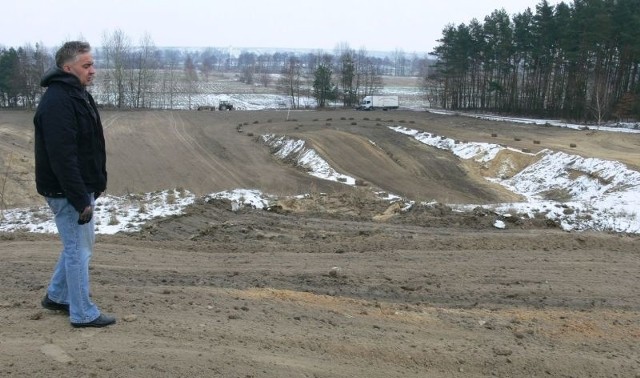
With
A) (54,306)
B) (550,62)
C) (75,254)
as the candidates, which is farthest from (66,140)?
(550,62)

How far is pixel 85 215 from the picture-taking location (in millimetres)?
4465

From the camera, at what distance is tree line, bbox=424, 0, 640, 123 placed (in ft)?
165

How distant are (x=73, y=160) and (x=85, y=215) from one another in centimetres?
45

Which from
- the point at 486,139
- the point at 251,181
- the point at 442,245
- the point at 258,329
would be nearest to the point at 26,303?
the point at 258,329

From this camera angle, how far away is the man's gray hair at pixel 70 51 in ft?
14.8

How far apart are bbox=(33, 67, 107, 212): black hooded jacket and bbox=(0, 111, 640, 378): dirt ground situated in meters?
1.27

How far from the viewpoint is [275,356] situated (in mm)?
4512

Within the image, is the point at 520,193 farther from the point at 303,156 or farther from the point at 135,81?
the point at 135,81

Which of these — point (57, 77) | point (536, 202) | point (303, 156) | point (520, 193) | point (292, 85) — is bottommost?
point (520, 193)

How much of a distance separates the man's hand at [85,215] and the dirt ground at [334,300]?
98cm


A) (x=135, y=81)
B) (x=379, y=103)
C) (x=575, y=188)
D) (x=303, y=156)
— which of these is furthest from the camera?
(x=135, y=81)

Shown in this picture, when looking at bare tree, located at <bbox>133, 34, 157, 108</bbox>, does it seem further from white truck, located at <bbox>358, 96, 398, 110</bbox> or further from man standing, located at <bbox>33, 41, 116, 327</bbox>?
man standing, located at <bbox>33, 41, 116, 327</bbox>

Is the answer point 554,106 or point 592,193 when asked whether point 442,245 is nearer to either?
point 592,193

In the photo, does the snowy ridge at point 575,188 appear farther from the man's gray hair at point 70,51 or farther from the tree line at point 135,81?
the tree line at point 135,81
